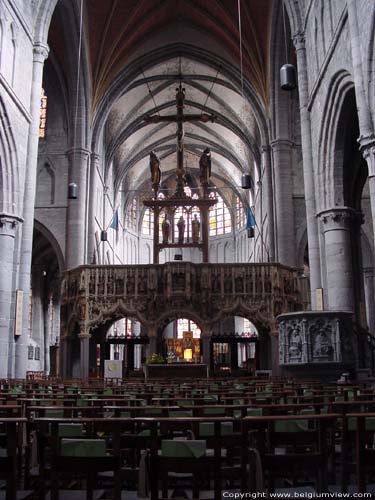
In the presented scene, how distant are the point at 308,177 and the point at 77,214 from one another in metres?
13.2

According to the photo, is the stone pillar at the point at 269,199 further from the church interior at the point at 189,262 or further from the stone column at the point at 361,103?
the stone column at the point at 361,103

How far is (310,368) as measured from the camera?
13.2 metres

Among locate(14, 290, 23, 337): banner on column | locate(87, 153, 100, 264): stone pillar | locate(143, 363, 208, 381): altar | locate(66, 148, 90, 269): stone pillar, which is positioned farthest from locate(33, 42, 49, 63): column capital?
locate(143, 363, 208, 381): altar

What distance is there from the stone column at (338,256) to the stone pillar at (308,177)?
60 cm

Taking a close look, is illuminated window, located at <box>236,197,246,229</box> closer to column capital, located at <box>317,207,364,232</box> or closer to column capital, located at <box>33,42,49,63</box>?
column capital, located at <box>33,42,49,63</box>

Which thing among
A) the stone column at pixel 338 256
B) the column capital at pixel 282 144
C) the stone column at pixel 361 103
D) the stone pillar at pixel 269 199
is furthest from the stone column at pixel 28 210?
the stone pillar at pixel 269 199

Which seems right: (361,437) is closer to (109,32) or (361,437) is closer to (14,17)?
(14,17)

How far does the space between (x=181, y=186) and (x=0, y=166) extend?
11.8m

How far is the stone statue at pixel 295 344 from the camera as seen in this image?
13031 millimetres

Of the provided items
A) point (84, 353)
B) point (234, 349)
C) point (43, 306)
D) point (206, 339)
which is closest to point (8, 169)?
point (84, 353)

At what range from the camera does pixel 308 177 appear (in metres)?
17.1

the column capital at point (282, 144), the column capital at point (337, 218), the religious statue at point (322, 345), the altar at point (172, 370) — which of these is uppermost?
the column capital at point (282, 144)

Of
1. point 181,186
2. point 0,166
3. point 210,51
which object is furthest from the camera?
point 210,51

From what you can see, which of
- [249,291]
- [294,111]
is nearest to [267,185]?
[294,111]
